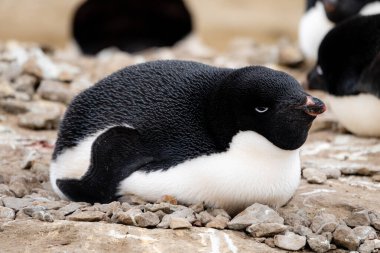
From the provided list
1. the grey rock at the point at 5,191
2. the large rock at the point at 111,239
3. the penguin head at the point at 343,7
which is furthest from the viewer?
the penguin head at the point at 343,7

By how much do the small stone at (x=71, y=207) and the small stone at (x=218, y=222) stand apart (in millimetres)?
526

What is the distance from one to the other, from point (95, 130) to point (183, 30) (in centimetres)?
666

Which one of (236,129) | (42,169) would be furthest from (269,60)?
(236,129)

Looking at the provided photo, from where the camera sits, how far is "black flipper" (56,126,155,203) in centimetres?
326

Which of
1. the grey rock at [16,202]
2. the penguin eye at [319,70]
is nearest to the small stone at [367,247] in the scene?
the grey rock at [16,202]

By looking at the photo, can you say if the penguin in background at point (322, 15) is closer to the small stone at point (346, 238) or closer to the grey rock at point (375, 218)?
the grey rock at point (375, 218)

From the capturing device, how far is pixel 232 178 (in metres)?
3.14

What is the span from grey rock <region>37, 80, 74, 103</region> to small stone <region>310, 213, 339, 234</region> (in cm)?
226

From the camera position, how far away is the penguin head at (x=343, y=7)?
18.9ft

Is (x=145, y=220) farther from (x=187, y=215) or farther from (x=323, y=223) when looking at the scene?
(x=323, y=223)

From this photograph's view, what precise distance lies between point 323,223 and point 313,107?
46 centimetres

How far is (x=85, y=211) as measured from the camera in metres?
3.13

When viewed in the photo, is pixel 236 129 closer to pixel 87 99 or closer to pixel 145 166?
pixel 145 166

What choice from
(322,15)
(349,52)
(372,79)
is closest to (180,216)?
(372,79)
